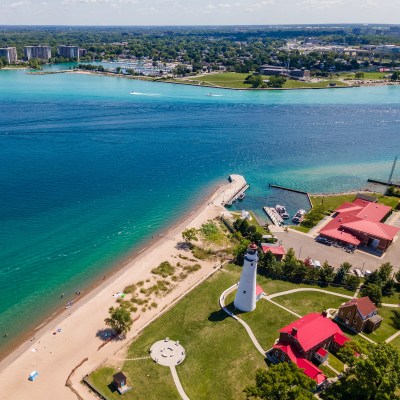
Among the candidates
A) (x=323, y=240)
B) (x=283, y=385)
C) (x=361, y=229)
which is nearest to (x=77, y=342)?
(x=283, y=385)

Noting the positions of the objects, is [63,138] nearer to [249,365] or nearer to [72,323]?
[72,323]

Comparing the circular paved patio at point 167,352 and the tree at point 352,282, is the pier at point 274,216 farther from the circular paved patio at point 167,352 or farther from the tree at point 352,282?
the circular paved patio at point 167,352

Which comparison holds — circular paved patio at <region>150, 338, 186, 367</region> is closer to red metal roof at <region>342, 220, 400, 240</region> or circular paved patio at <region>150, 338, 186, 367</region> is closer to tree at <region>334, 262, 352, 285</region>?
tree at <region>334, 262, 352, 285</region>

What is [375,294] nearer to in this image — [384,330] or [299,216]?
[384,330]

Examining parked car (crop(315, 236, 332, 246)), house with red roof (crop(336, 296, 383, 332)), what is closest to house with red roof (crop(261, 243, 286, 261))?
parked car (crop(315, 236, 332, 246))

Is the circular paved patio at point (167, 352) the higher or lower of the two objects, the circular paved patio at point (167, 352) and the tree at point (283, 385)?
the lower

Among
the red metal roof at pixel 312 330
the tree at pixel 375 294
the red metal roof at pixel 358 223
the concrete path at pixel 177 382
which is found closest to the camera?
the concrete path at pixel 177 382

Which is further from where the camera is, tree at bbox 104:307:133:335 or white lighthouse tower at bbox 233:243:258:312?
tree at bbox 104:307:133:335

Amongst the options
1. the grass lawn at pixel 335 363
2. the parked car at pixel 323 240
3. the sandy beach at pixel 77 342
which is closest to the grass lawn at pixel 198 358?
the sandy beach at pixel 77 342
